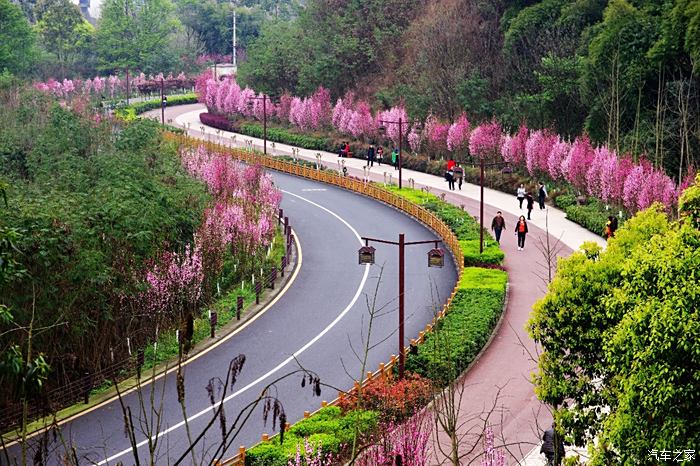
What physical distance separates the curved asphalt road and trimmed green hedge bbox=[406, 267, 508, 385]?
4.27 ft

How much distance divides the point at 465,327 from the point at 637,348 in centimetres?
1223

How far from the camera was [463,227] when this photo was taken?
41812mm

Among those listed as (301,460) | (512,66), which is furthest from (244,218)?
(512,66)

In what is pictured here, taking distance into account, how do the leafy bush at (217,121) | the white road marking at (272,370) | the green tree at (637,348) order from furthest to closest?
the leafy bush at (217,121)
the white road marking at (272,370)
the green tree at (637,348)

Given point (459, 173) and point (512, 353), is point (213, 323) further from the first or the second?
point (459, 173)

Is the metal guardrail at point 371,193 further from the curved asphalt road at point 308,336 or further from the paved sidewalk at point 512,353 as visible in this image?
the paved sidewalk at point 512,353

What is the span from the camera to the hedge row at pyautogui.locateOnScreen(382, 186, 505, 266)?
36.9m

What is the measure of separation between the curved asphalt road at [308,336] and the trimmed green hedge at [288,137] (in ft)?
77.1

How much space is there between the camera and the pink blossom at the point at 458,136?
60.2 meters

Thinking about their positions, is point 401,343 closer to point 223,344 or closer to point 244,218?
point 223,344

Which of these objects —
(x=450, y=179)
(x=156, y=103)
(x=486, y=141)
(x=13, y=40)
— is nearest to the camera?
(x=450, y=179)

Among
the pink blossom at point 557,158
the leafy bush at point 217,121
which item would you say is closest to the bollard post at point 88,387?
the pink blossom at point 557,158

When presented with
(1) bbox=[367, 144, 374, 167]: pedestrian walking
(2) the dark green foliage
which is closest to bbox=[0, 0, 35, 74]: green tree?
(1) bbox=[367, 144, 374, 167]: pedestrian walking

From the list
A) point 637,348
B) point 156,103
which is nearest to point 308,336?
point 637,348
